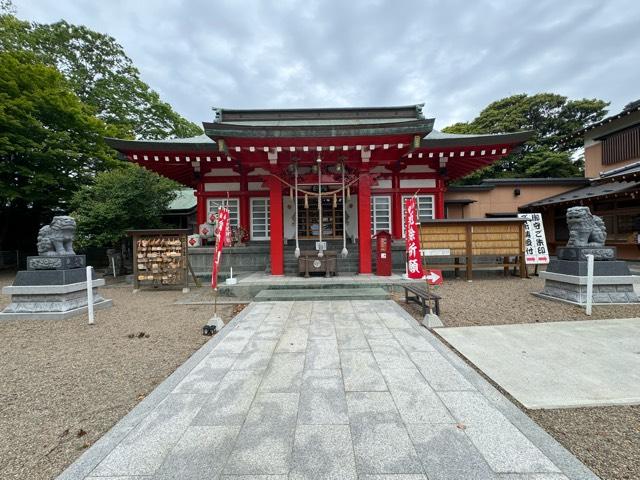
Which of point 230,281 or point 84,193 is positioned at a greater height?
point 84,193

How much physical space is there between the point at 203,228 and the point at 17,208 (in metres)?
14.0

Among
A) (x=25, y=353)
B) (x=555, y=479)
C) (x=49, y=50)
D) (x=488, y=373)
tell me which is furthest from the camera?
(x=49, y=50)

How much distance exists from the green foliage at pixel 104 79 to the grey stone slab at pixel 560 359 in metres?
Result: 22.3

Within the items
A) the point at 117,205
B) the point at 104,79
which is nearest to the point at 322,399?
the point at 117,205

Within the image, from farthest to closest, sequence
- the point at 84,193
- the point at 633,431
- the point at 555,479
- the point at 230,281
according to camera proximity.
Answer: the point at 84,193
the point at 230,281
the point at 633,431
the point at 555,479

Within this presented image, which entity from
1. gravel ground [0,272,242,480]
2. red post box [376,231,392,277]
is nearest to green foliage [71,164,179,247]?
gravel ground [0,272,242,480]

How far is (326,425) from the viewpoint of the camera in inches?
87.1

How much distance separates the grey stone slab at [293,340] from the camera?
3.85m

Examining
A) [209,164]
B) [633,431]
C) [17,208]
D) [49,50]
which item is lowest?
[633,431]

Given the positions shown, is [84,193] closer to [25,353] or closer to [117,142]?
A: [117,142]

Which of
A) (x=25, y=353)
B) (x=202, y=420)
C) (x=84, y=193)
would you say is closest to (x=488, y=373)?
(x=202, y=420)

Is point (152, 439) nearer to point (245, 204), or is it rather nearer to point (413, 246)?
point (413, 246)

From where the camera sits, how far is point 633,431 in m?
2.19

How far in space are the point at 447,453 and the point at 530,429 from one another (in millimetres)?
824
